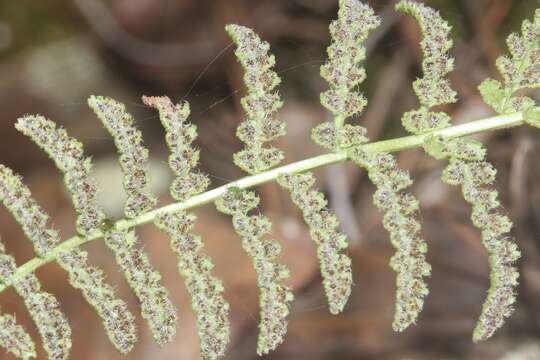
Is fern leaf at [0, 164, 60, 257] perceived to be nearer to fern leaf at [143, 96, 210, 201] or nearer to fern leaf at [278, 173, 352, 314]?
fern leaf at [143, 96, 210, 201]

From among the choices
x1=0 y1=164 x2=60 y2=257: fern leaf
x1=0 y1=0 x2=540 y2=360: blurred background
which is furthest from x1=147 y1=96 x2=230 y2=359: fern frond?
x1=0 y1=0 x2=540 y2=360: blurred background

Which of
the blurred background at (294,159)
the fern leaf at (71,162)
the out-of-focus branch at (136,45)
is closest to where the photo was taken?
the fern leaf at (71,162)

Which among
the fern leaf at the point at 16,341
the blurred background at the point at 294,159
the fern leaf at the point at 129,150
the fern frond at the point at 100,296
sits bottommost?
the fern leaf at the point at 16,341

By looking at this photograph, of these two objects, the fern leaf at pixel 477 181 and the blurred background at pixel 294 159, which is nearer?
the fern leaf at pixel 477 181

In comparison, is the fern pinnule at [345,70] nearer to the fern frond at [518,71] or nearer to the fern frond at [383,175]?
the fern frond at [383,175]

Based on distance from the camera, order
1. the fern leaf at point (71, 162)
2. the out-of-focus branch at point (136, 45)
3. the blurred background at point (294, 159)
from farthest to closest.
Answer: the out-of-focus branch at point (136, 45) < the blurred background at point (294, 159) < the fern leaf at point (71, 162)

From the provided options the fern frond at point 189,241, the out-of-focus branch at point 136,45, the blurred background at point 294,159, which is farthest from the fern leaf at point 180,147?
the out-of-focus branch at point 136,45

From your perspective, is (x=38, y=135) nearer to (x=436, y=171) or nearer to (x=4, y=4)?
(x=436, y=171)

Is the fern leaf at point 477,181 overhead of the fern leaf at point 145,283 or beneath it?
overhead

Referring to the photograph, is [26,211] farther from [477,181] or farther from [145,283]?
[477,181]

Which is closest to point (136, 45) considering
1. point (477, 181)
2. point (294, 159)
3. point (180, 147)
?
point (294, 159)
